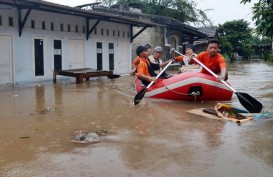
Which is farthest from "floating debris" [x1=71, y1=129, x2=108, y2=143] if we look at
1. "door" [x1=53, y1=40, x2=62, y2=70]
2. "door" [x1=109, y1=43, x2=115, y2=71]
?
"door" [x1=109, y1=43, x2=115, y2=71]

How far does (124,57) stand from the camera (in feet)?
63.6

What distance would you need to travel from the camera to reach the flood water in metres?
3.40

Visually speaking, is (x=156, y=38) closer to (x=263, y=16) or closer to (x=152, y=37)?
(x=152, y=37)

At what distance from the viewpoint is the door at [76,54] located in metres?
15.5

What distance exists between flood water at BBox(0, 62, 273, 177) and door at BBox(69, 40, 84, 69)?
8557mm

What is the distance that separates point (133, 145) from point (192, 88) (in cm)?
383

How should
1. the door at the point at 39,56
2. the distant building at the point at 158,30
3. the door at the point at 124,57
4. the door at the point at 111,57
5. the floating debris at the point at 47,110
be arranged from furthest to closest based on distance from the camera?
the distant building at the point at 158,30, the door at the point at 124,57, the door at the point at 111,57, the door at the point at 39,56, the floating debris at the point at 47,110

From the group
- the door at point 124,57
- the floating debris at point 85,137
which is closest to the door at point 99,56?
the door at point 124,57

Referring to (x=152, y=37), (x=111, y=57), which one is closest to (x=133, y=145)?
(x=111, y=57)

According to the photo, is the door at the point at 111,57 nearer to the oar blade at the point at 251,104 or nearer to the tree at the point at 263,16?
the tree at the point at 263,16

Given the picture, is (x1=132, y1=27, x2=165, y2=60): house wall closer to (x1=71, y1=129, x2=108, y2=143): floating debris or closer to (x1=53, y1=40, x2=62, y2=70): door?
(x1=53, y1=40, x2=62, y2=70): door

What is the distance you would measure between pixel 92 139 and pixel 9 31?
934 centimetres

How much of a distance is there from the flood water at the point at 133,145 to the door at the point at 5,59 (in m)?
5.81

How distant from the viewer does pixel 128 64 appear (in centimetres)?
1978
